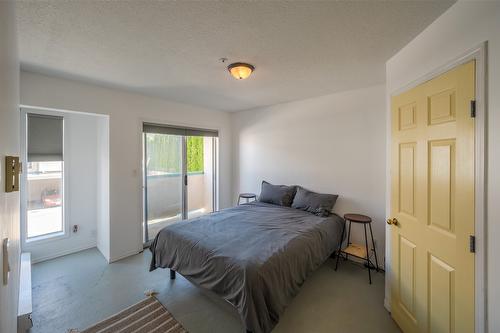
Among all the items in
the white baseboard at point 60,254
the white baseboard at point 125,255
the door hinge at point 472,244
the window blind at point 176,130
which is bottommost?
the white baseboard at point 125,255

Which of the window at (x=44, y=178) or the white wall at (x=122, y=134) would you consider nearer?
the white wall at (x=122, y=134)

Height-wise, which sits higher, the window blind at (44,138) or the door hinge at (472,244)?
the window blind at (44,138)

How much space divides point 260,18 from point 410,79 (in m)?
1.35

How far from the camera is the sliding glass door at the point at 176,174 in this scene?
3705mm

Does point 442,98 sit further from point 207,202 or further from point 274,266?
point 207,202

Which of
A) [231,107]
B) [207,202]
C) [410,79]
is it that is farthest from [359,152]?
[207,202]

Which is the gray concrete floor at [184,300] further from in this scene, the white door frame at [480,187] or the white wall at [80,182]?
the white door frame at [480,187]

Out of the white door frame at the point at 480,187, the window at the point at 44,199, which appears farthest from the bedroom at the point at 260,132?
the window at the point at 44,199

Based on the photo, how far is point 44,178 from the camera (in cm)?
320

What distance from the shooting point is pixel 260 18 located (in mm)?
1524

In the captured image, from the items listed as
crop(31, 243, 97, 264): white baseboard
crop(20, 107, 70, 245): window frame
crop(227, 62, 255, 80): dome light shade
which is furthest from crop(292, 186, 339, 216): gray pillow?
crop(20, 107, 70, 245): window frame

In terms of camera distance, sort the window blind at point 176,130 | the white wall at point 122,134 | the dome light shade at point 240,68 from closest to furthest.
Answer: the dome light shade at point 240,68
the white wall at point 122,134
the window blind at point 176,130

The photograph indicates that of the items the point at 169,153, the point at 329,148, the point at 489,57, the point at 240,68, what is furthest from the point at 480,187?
the point at 169,153

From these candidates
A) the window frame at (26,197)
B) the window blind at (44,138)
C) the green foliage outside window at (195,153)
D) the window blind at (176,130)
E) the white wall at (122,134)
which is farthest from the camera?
the green foliage outside window at (195,153)
